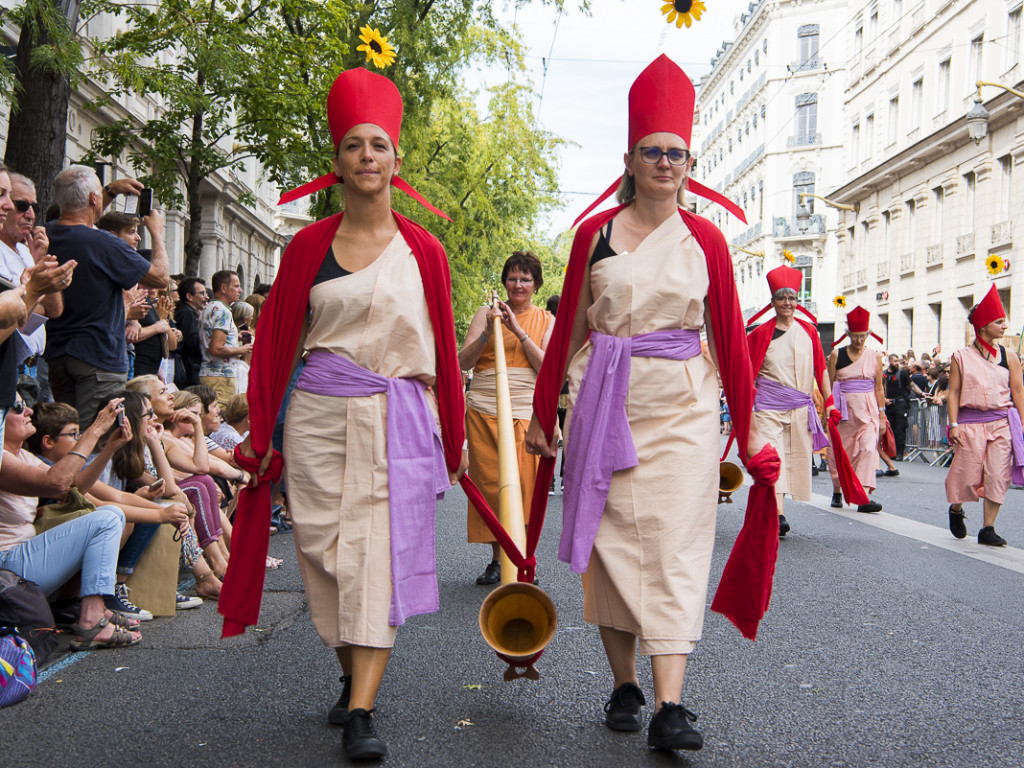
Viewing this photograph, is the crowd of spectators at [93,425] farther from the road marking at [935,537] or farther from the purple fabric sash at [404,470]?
the road marking at [935,537]

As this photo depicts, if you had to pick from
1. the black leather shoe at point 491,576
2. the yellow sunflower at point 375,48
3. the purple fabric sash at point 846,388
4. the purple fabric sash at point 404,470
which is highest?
the yellow sunflower at point 375,48

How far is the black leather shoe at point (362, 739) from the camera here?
3.76 meters

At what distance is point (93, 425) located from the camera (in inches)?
212

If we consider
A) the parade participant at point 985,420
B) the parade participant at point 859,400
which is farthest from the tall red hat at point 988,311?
the parade participant at point 859,400

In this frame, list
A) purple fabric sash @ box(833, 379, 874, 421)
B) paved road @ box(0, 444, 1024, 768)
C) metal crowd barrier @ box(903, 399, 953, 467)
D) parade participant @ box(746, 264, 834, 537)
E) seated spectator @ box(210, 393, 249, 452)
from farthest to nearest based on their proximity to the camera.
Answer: metal crowd barrier @ box(903, 399, 953, 467) < purple fabric sash @ box(833, 379, 874, 421) < parade participant @ box(746, 264, 834, 537) < seated spectator @ box(210, 393, 249, 452) < paved road @ box(0, 444, 1024, 768)

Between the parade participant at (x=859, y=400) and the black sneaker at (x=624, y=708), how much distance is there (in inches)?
338

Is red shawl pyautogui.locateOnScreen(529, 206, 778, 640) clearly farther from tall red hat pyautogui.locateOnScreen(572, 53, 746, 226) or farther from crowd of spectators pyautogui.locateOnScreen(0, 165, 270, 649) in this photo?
crowd of spectators pyautogui.locateOnScreen(0, 165, 270, 649)

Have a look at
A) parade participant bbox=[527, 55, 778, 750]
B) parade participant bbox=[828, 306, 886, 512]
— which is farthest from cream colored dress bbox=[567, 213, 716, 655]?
parade participant bbox=[828, 306, 886, 512]

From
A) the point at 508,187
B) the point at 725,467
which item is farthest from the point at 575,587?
the point at 508,187

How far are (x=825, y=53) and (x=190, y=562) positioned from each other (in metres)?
60.1

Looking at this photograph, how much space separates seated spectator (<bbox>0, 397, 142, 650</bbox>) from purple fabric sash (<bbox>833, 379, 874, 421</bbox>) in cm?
904

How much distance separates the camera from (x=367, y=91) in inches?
169

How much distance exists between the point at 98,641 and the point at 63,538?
51 centimetres

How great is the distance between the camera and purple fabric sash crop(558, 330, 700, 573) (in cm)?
421
